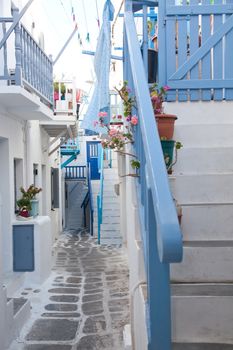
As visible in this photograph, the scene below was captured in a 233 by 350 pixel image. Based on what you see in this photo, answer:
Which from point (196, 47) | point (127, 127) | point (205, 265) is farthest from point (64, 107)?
point (205, 265)

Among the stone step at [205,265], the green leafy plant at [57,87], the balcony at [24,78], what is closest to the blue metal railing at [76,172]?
the green leafy plant at [57,87]

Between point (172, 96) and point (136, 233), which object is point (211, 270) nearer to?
point (136, 233)

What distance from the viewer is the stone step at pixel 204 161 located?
3.26 meters

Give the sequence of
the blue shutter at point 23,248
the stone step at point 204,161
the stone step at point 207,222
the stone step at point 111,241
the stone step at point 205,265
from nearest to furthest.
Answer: the stone step at point 205,265 → the stone step at point 207,222 → the stone step at point 204,161 → the blue shutter at point 23,248 → the stone step at point 111,241

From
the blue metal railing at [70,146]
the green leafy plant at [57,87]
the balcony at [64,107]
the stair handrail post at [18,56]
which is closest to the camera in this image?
the stair handrail post at [18,56]

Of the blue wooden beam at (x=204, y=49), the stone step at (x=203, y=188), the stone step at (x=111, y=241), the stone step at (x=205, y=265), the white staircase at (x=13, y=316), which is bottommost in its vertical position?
the stone step at (x=111, y=241)

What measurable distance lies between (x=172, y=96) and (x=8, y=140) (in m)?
3.70

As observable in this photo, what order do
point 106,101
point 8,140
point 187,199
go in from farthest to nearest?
point 8,140, point 106,101, point 187,199

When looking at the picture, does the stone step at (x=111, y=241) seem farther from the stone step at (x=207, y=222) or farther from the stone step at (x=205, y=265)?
the stone step at (x=205, y=265)

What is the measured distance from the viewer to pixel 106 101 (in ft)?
15.7

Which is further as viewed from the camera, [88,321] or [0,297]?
[88,321]

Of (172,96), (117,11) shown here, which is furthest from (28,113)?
(172,96)

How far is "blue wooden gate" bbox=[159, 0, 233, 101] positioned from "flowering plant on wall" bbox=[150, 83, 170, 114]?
6.1 inches

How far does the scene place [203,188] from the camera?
297 centimetres
